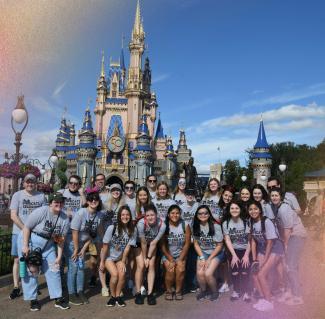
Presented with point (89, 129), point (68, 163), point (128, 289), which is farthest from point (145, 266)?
point (68, 163)

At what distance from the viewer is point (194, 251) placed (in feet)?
23.7

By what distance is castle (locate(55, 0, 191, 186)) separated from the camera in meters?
49.8

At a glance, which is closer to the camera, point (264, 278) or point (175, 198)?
point (264, 278)

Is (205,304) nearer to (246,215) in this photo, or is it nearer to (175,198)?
(246,215)

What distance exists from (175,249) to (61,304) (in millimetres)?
2076

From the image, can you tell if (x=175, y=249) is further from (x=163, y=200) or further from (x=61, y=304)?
(x=61, y=304)

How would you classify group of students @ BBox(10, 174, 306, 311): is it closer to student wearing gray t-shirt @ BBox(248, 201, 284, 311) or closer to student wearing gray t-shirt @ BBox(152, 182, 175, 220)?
student wearing gray t-shirt @ BBox(248, 201, 284, 311)

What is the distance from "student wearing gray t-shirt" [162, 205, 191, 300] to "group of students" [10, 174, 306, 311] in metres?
0.02

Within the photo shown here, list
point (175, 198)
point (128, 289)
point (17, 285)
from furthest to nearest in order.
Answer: point (175, 198), point (128, 289), point (17, 285)

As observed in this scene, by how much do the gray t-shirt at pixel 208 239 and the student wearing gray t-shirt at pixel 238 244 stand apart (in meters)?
0.12

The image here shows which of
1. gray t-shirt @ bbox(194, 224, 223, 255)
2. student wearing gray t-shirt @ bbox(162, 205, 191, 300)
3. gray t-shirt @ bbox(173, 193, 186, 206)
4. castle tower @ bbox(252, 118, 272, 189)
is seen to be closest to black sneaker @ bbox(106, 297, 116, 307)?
student wearing gray t-shirt @ bbox(162, 205, 191, 300)

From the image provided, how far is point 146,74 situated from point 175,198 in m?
54.5

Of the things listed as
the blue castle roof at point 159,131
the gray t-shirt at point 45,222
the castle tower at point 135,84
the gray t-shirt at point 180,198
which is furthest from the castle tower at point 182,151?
the gray t-shirt at point 45,222

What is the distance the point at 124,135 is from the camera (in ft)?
180
